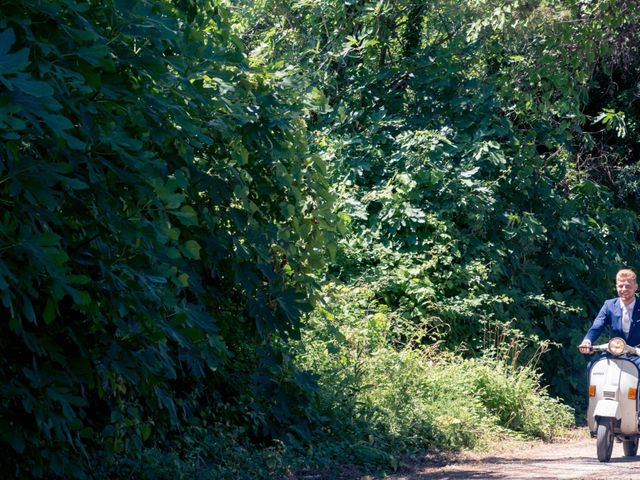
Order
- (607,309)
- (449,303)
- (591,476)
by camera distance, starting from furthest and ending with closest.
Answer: (449,303) → (607,309) → (591,476)

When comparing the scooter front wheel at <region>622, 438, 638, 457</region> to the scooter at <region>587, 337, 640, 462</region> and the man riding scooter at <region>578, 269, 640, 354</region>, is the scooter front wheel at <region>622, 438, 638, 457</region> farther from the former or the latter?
the man riding scooter at <region>578, 269, 640, 354</region>

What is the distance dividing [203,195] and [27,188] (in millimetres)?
3201

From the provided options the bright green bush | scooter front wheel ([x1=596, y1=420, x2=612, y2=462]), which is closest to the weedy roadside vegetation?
the bright green bush

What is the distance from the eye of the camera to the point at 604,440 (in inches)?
370

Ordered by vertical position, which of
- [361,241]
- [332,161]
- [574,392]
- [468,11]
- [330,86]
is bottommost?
[574,392]

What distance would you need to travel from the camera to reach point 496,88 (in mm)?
15914

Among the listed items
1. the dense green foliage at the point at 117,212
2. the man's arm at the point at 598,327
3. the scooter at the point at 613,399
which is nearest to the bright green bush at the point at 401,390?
the scooter at the point at 613,399

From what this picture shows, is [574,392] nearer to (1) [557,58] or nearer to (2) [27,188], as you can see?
(1) [557,58]

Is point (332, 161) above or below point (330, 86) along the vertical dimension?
below

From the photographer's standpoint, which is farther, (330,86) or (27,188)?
(330,86)

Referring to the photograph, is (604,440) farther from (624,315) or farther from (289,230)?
(289,230)

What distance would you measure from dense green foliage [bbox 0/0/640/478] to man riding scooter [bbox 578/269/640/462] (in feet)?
4.50

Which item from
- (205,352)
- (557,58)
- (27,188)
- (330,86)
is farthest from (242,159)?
(557,58)

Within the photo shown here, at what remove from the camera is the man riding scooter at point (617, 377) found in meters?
9.47
